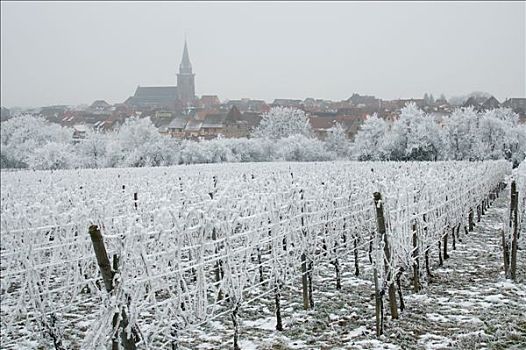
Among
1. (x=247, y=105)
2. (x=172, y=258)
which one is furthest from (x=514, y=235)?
(x=247, y=105)

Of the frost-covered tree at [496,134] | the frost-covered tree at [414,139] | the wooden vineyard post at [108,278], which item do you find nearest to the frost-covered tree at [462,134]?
the frost-covered tree at [496,134]

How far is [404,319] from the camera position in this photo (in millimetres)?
7301

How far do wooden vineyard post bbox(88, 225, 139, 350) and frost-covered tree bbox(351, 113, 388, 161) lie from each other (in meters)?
49.1

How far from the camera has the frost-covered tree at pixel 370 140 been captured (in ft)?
174

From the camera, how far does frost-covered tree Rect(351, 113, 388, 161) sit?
53000 mm

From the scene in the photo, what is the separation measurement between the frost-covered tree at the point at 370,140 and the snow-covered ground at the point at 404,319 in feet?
142

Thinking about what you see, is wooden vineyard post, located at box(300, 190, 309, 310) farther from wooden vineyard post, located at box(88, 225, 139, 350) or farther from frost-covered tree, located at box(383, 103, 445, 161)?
frost-covered tree, located at box(383, 103, 445, 161)

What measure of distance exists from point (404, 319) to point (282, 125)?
208ft

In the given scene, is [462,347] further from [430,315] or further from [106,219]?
[106,219]

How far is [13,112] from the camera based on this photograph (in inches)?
145

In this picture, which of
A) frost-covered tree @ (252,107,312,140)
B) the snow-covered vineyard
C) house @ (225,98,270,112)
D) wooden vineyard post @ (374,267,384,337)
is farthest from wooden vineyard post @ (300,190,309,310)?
house @ (225,98,270,112)

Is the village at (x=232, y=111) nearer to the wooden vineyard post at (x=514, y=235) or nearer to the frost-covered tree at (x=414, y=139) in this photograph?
the frost-covered tree at (x=414, y=139)

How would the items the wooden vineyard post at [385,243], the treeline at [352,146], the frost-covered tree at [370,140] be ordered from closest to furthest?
the wooden vineyard post at [385,243] < the treeline at [352,146] < the frost-covered tree at [370,140]

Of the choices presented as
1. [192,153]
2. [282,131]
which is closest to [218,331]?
[192,153]
